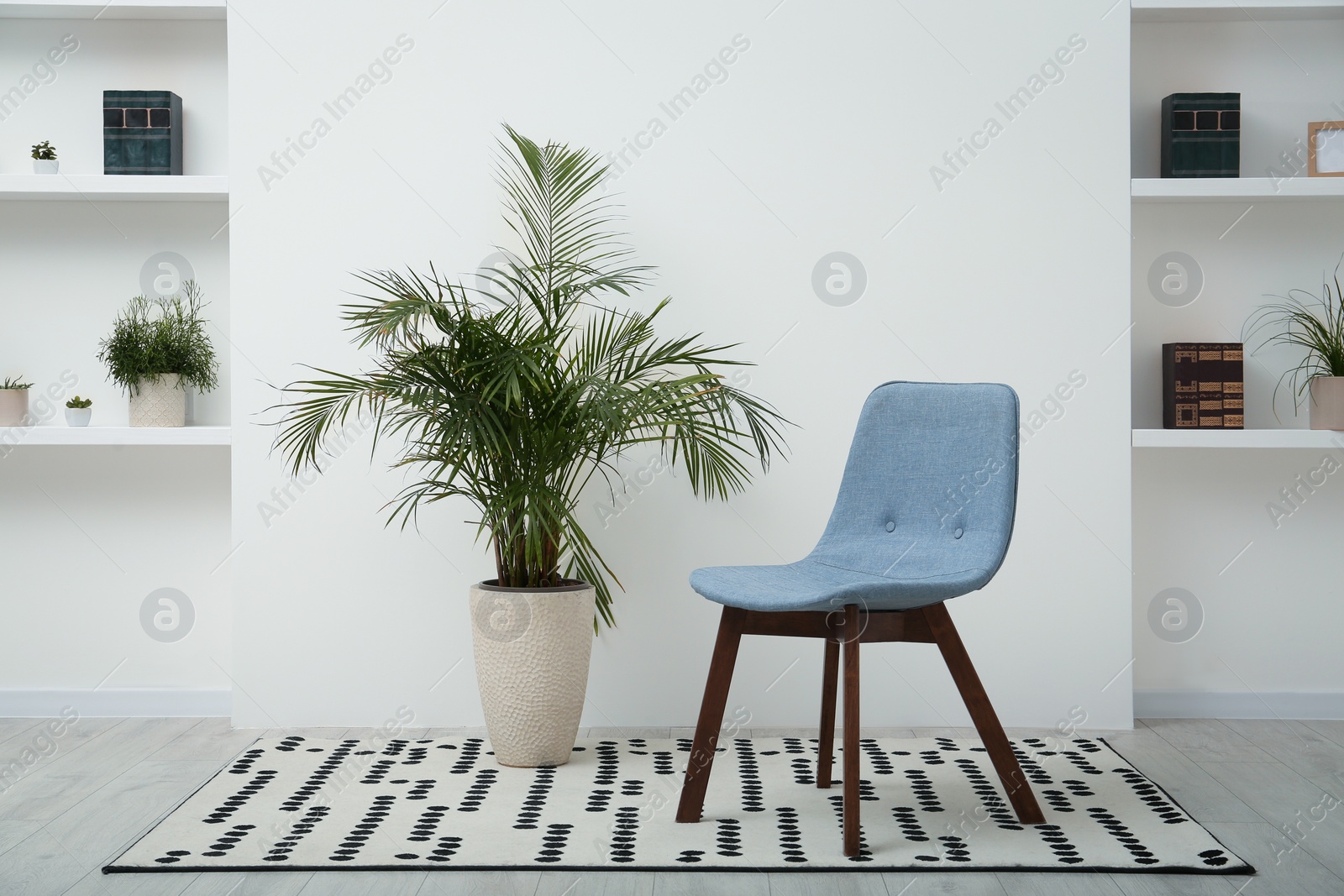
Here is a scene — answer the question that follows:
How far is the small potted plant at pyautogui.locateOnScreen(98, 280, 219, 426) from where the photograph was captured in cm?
311

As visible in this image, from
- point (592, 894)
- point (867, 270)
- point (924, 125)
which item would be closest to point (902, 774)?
point (592, 894)

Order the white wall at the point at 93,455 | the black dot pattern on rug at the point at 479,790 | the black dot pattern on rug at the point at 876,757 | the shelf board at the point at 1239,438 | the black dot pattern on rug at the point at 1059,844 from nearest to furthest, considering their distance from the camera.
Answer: the black dot pattern on rug at the point at 1059,844 < the black dot pattern on rug at the point at 479,790 < the black dot pattern on rug at the point at 876,757 < the shelf board at the point at 1239,438 < the white wall at the point at 93,455

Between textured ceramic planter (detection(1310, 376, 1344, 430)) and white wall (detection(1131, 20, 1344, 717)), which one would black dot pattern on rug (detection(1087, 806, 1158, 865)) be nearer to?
white wall (detection(1131, 20, 1344, 717))

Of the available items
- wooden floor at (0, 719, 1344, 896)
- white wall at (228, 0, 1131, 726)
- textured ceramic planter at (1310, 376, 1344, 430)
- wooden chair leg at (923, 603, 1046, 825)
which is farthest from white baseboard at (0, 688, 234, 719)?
textured ceramic planter at (1310, 376, 1344, 430)

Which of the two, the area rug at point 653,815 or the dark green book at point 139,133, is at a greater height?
the dark green book at point 139,133

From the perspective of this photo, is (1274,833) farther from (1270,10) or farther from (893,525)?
(1270,10)

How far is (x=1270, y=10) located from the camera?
3162 mm

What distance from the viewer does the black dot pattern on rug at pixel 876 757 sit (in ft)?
8.62

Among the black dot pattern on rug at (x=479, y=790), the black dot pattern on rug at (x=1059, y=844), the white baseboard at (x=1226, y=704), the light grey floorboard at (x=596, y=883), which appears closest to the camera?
the light grey floorboard at (x=596, y=883)

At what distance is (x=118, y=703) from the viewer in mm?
3248

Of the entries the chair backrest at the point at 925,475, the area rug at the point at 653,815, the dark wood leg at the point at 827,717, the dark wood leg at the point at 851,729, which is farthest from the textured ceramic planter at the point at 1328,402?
the dark wood leg at the point at 851,729

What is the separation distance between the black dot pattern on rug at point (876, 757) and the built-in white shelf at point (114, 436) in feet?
6.40

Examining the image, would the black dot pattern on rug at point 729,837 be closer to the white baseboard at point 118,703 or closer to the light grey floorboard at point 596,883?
the light grey floorboard at point 596,883

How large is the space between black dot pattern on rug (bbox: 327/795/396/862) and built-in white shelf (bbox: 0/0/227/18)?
88.8 inches
